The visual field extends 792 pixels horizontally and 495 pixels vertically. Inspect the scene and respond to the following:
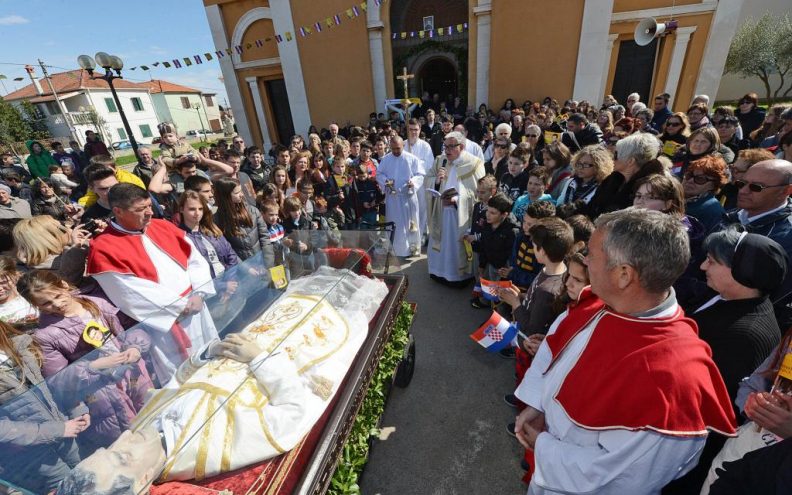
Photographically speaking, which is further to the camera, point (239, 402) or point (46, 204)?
point (46, 204)

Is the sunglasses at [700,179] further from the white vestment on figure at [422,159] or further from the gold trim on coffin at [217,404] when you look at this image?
the white vestment on figure at [422,159]

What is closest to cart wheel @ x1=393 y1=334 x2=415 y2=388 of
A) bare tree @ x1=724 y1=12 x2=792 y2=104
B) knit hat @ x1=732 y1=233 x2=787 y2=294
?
knit hat @ x1=732 y1=233 x2=787 y2=294

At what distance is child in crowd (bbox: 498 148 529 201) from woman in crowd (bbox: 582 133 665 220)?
1168mm

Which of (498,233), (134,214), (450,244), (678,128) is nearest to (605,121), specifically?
(678,128)

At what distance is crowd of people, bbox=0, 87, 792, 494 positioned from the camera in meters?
1.21

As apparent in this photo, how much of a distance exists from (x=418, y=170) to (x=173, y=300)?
4.14 m

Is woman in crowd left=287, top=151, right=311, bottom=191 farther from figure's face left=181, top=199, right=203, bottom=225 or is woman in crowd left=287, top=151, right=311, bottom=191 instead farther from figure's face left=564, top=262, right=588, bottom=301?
figure's face left=564, top=262, right=588, bottom=301

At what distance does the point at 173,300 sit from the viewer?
8.54 feet

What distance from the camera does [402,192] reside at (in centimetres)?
569

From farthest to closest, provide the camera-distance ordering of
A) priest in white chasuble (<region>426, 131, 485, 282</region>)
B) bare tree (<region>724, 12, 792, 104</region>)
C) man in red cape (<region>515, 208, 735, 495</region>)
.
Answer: bare tree (<region>724, 12, 792, 104</region>), priest in white chasuble (<region>426, 131, 485, 282</region>), man in red cape (<region>515, 208, 735, 495</region>)

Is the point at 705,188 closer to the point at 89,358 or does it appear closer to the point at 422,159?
the point at 422,159

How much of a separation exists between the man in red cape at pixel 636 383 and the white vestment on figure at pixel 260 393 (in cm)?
124

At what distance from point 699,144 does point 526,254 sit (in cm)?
225

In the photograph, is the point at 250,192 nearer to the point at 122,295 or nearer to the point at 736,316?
the point at 122,295
